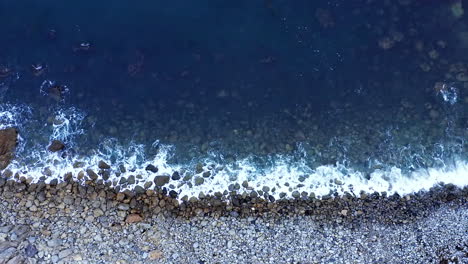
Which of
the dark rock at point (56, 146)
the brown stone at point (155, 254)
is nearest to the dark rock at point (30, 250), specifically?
the brown stone at point (155, 254)

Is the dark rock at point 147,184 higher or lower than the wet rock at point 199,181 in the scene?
lower

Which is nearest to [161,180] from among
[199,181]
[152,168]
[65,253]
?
[152,168]

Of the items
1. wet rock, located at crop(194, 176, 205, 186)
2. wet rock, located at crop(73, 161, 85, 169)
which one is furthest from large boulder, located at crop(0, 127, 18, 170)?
wet rock, located at crop(194, 176, 205, 186)

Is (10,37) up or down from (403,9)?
down

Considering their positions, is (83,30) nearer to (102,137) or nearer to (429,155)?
(102,137)

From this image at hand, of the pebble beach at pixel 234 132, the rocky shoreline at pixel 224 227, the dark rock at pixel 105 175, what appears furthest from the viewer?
the dark rock at pixel 105 175

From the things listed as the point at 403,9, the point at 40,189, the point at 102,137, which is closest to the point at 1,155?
the point at 40,189

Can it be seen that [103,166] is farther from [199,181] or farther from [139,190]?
[199,181]

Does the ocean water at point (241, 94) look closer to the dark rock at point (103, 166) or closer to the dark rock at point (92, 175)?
the dark rock at point (92, 175)
